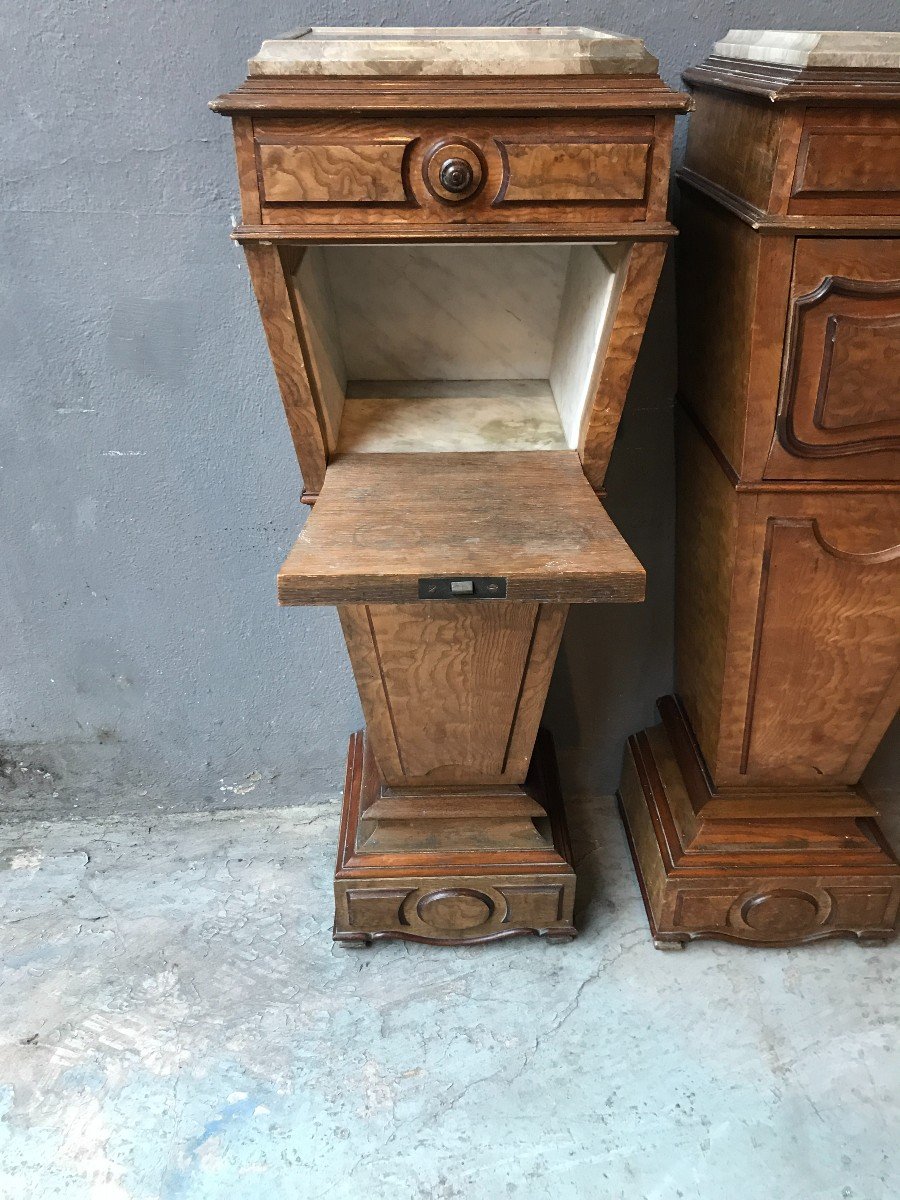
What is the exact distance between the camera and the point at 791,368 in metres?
1.25

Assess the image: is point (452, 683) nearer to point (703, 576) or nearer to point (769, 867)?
point (703, 576)

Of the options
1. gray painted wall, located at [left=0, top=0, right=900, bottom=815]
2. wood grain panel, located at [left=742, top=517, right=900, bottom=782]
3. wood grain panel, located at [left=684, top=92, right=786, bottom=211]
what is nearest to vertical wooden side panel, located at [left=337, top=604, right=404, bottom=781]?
gray painted wall, located at [left=0, top=0, right=900, bottom=815]

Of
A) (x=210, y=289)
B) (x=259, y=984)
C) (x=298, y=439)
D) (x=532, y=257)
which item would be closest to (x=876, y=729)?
(x=532, y=257)

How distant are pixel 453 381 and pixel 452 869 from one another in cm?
95

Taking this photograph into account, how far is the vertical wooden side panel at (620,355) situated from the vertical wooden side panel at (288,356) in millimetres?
429

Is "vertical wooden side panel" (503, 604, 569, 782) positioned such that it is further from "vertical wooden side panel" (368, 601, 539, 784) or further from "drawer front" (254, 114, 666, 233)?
"drawer front" (254, 114, 666, 233)

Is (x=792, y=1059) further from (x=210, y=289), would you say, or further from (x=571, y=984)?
(x=210, y=289)

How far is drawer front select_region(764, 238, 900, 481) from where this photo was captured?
121 centimetres

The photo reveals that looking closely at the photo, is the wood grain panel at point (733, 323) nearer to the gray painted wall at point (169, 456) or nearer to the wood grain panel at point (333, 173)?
the gray painted wall at point (169, 456)

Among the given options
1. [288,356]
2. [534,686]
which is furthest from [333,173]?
[534,686]

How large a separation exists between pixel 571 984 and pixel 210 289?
4.91 ft

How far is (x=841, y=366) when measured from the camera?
1246 millimetres

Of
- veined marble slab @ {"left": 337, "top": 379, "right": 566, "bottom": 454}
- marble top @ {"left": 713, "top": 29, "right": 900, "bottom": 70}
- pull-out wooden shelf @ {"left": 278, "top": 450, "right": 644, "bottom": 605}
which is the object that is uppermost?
marble top @ {"left": 713, "top": 29, "right": 900, "bottom": 70}

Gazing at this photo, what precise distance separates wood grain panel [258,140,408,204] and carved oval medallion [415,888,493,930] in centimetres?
127
